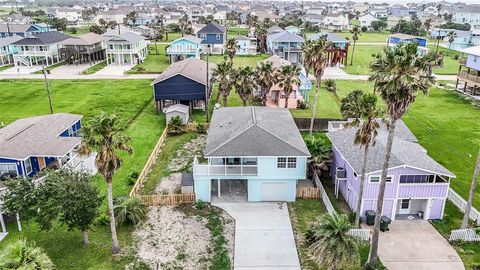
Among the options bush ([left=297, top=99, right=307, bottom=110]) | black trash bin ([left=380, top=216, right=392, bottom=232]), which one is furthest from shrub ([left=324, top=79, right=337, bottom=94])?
black trash bin ([left=380, top=216, right=392, bottom=232])

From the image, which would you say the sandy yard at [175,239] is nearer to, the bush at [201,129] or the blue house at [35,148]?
the blue house at [35,148]

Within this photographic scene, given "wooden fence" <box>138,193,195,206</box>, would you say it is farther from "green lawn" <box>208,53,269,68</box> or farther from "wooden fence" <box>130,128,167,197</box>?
"green lawn" <box>208,53,269,68</box>

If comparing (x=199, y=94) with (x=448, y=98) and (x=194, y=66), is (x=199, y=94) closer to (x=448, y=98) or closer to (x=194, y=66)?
(x=194, y=66)

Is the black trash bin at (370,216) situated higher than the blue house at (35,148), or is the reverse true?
the blue house at (35,148)

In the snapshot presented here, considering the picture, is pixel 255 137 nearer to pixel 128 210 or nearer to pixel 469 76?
pixel 128 210

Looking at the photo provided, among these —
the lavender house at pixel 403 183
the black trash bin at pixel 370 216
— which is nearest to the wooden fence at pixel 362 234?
the black trash bin at pixel 370 216
